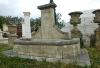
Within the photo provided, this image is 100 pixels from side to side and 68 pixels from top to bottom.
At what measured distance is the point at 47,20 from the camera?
8781 mm

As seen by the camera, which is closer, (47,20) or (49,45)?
(49,45)

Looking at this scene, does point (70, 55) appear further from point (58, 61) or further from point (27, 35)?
point (27, 35)

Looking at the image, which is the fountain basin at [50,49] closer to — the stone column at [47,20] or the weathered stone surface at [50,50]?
the weathered stone surface at [50,50]

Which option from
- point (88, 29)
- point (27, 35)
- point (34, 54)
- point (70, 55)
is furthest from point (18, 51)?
point (88, 29)

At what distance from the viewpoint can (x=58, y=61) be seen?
6520 mm

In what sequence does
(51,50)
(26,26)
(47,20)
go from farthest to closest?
(26,26) < (47,20) < (51,50)

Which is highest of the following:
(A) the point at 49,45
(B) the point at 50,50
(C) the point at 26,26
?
(C) the point at 26,26

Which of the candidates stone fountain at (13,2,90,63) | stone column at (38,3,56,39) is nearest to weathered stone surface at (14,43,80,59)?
stone fountain at (13,2,90,63)

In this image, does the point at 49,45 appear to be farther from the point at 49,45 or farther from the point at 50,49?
the point at 50,49

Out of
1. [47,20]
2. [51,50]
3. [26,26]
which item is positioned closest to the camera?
[51,50]

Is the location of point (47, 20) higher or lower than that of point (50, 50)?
higher

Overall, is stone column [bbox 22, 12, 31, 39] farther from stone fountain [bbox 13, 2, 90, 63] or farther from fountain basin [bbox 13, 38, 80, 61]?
fountain basin [bbox 13, 38, 80, 61]

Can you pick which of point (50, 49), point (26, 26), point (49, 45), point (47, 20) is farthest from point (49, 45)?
point (26, 26)

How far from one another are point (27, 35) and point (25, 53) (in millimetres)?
5568
